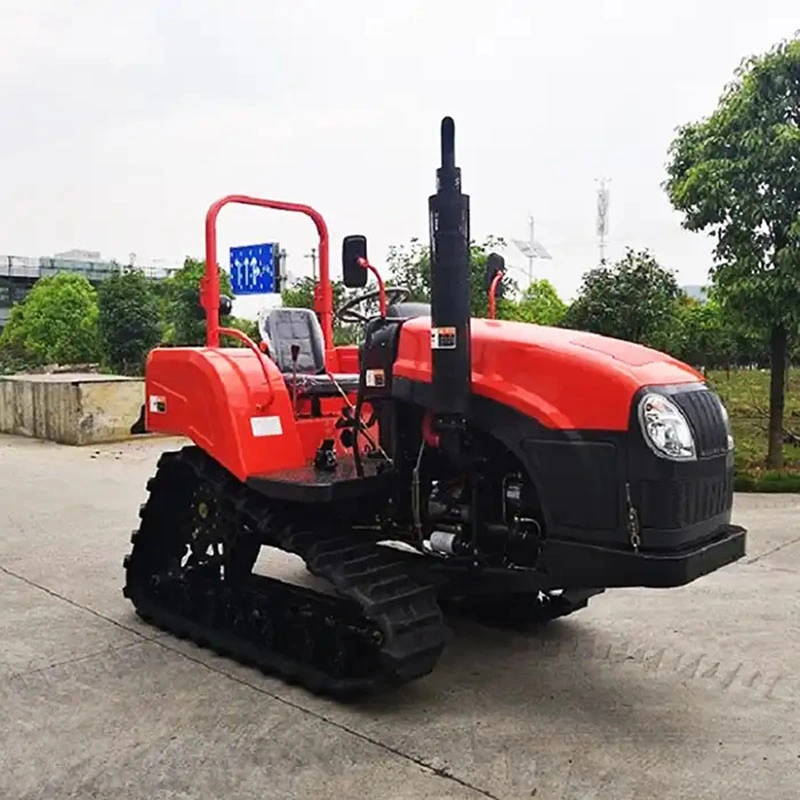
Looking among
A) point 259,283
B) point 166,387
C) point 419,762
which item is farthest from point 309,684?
point 259,283

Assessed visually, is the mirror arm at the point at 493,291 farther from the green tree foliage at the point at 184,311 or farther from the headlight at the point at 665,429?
the green tree foliage at the point at 184,311

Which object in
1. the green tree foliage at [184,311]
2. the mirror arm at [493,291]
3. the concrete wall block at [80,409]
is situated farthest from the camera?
the green tree foliage at [184,311]

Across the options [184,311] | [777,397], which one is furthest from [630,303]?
[184,311]

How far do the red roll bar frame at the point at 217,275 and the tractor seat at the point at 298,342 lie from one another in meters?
0.20

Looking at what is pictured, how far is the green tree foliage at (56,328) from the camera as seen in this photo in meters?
31.9

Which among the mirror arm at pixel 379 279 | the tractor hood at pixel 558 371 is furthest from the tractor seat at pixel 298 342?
the tractor hood at pixel 558 371

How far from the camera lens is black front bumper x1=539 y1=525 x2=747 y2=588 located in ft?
10.7

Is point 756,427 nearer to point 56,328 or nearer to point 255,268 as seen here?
point 255,268

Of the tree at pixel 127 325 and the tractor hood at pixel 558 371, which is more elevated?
the tree at pixel 127 325

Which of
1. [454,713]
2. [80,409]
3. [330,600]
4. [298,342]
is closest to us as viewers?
[454,713]

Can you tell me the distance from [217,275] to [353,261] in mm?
810

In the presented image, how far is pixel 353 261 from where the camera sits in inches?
167

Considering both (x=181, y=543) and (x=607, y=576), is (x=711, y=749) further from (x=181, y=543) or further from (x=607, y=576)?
(x=181, y=543)

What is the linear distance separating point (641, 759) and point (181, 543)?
2543 millimetres
